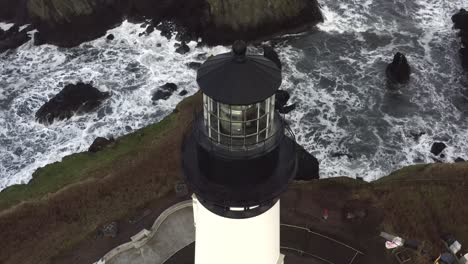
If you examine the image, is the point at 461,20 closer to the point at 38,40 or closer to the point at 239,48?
the point at 38,40

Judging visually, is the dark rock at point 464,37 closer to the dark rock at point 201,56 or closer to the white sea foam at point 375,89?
the white sea foam at point 375,89

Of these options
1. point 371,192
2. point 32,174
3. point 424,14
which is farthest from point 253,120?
point 424,14

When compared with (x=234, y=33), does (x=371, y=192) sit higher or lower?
lower

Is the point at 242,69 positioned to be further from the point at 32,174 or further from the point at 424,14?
the point at 424,14

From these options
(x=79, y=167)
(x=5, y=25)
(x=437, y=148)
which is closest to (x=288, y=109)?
(x=437, y=148)

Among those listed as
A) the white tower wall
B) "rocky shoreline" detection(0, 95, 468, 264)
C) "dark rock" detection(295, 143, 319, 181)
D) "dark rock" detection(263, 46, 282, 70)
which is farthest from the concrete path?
"dark rock" detection(263, 46, 282, 70)

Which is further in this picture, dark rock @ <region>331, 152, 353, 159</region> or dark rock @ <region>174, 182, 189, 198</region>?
dark rock @ <region>331, 152, 353, 159</region>

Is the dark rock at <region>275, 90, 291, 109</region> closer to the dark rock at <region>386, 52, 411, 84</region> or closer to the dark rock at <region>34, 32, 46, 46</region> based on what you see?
the dark rock at <region>386, 52, 411, 84</region>
